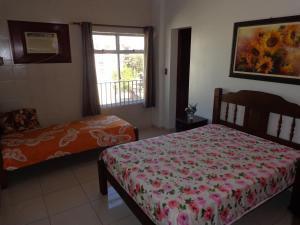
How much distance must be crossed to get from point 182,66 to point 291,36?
220 cm

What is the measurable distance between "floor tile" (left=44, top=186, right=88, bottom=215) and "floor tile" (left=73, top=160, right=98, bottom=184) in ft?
0.74

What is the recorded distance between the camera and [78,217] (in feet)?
7.16

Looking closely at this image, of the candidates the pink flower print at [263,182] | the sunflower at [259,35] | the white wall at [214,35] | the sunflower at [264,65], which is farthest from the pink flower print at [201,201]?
the sunflower at [259,35]

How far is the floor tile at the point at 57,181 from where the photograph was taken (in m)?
2.68

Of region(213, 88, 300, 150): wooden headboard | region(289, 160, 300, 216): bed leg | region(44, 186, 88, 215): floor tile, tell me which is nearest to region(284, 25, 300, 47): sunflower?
region(213, 88, 300, 150): wooden headboard

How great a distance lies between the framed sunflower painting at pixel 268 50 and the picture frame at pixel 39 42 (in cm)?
264

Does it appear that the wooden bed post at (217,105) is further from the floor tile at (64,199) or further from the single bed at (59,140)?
the floor tile at (64,199)

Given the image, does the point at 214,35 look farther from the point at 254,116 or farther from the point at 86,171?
the point at 86,171

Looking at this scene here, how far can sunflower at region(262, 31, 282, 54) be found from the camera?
2.49m

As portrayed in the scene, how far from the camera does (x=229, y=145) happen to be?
250 centimetres

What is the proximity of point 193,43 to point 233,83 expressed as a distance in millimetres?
1043

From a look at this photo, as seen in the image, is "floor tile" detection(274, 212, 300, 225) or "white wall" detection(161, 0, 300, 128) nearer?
"floor tile" detection(274, 212, 300, 225)

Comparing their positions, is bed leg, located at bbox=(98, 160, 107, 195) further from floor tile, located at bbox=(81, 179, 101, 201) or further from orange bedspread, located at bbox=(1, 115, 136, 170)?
orange bedspread, located at bbox=(1, 115, 136, 170)

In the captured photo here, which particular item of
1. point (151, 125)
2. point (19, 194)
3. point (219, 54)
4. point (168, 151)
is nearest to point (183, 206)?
point (168, 151)
